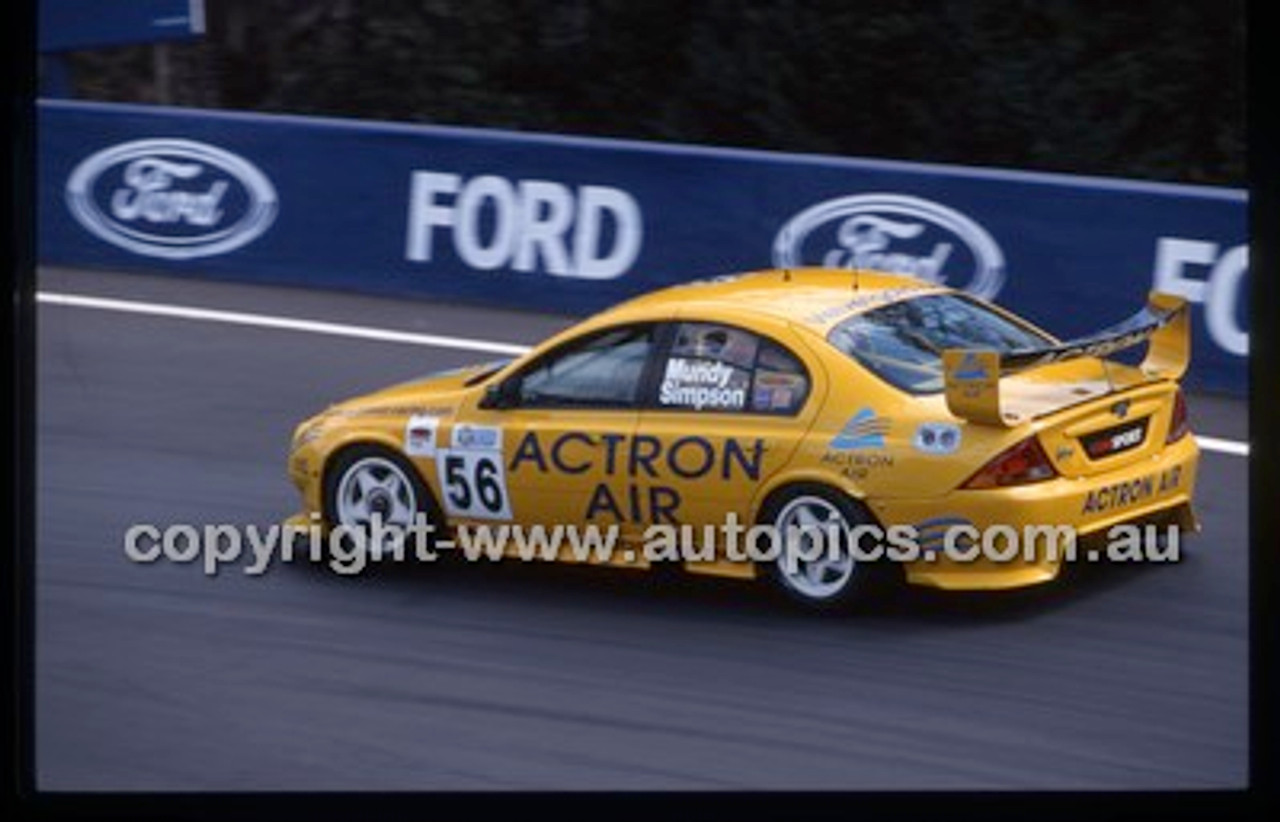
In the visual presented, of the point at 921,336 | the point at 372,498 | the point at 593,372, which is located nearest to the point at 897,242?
the point at 921,336

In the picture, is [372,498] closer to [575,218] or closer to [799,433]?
[799,433]

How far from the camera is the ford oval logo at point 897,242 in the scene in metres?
12.2

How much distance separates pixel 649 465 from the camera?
894cm

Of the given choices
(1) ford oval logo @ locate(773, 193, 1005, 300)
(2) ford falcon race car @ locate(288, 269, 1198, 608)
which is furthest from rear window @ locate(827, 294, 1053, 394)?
(1) ford oval logo @ locate(773, 193, 1005, 300)

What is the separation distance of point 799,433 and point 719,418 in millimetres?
348

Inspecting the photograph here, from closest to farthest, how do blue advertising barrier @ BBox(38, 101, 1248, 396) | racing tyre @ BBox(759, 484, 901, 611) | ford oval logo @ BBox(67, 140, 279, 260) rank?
racing tyre @ BBox(759, 484, 901, 611), blue advertising barrier @ BBox(38, 101, 1248, 396), ford oval logo @ BBox(67, 140, 279, 260)

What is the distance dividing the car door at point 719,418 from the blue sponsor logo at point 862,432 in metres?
0.16

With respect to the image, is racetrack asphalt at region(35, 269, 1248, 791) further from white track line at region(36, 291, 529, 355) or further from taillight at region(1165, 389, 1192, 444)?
white track line at region(36, 291, 529, 355)

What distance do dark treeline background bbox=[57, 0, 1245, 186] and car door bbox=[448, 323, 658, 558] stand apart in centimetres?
355

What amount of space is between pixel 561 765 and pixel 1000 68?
618 cm

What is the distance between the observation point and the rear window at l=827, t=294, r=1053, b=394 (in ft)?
29.0

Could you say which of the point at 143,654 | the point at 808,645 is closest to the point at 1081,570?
the point at 808,645

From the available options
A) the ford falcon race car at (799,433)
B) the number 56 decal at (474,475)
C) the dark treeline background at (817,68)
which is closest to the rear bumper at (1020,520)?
the ford falcon race car at (799,433)
